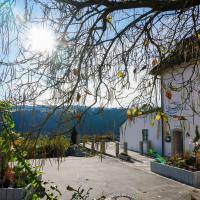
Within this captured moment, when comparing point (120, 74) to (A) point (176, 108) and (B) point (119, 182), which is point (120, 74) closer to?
(B) point (119, 182)

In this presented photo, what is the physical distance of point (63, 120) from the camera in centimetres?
256

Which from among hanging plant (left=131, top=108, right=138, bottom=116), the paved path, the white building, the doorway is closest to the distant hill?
the white building

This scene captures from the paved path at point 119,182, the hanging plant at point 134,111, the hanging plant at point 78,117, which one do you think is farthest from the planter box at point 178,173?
the hanging plant at point 78,117

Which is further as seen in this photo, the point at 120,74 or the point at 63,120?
the point at 120,74

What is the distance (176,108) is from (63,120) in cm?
1532

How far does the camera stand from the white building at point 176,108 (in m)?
3.43

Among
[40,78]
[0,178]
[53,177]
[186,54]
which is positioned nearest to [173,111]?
[53,177]

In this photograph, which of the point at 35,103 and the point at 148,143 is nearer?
the point at 35,103

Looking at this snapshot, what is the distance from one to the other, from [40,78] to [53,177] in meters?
10.1

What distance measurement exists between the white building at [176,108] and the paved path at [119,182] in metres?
1.60

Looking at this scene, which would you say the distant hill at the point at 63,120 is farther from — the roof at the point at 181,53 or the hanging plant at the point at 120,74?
the roof at the point at 181,53

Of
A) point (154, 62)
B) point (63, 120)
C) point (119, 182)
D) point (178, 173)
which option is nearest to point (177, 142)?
point (178, 173)

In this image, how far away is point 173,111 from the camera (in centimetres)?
1892

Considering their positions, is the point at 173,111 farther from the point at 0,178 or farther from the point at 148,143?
the point at 0,178
